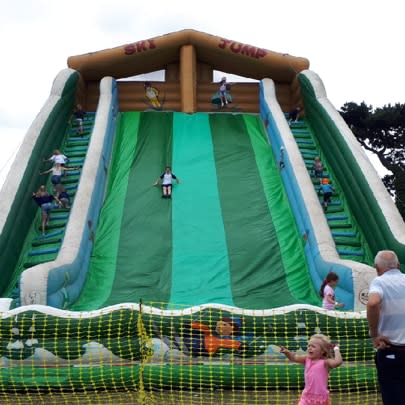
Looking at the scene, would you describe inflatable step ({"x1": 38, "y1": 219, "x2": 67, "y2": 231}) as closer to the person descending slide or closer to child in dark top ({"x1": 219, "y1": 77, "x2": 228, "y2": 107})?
the person descending slide

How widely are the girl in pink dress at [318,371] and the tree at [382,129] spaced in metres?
19.7

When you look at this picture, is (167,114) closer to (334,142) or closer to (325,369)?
(334,142)

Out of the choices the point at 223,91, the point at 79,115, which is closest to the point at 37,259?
the point at 79,115

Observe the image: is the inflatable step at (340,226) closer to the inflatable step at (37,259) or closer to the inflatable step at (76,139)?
the inflatable step at (37,259)

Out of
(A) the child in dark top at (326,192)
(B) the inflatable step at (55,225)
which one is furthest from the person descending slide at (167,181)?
(A) the child in dark top at (326,192)

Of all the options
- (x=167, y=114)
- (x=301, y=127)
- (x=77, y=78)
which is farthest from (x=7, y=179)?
(x=301, y=127)

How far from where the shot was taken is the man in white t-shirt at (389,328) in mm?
2957

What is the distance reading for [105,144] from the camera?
1107cm

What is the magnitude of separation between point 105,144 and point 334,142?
427 cm

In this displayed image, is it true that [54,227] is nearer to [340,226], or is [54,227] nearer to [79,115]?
[79,115]

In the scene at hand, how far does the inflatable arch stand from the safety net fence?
361 inches

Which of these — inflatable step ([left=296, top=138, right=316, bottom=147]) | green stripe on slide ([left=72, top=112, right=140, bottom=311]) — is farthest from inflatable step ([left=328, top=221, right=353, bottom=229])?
green stripe on slide ([left=72, top=112, right=140, bottom=311])

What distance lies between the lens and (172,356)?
461 cm

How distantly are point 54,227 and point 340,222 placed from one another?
4488 millimetres
